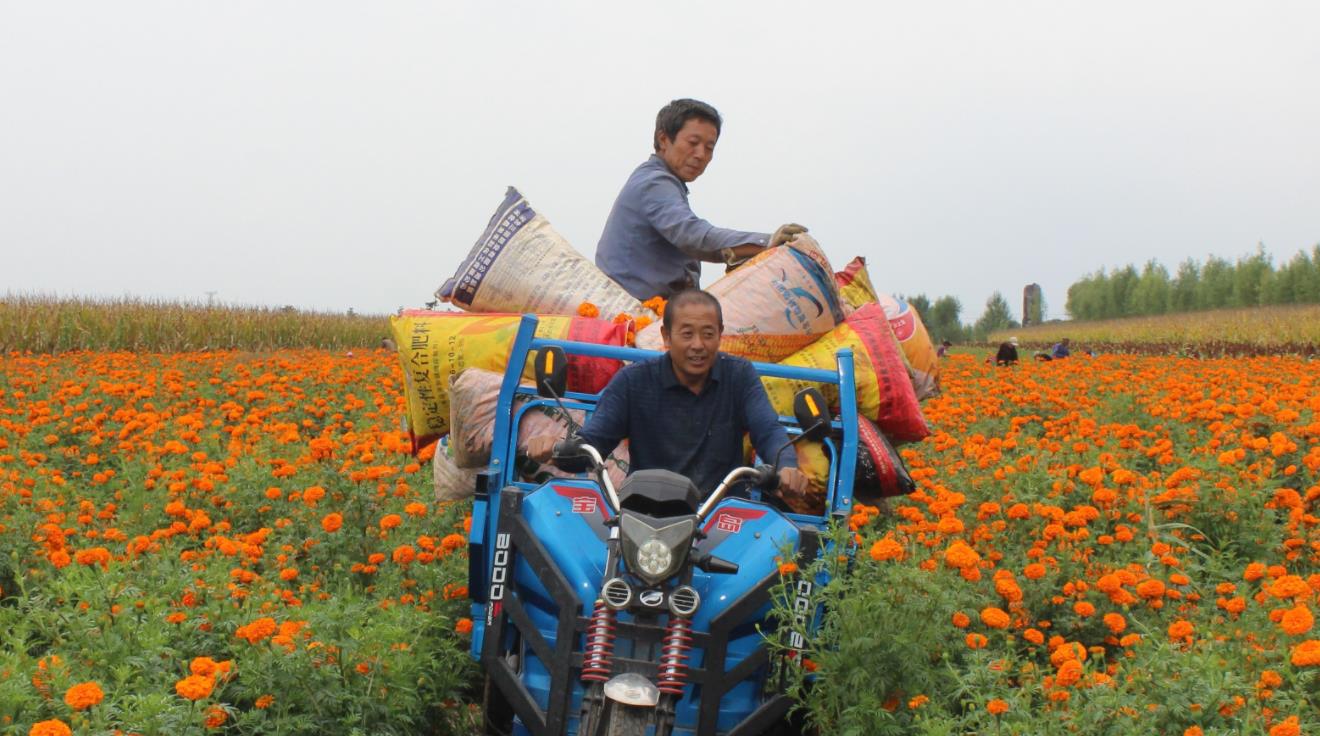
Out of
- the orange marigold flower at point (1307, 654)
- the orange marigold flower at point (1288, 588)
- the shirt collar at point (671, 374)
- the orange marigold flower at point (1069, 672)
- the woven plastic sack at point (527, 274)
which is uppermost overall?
the woven plastic sack at point (527, 274)

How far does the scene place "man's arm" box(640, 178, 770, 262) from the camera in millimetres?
5141

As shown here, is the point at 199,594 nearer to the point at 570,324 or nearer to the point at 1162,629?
the point at 570,324

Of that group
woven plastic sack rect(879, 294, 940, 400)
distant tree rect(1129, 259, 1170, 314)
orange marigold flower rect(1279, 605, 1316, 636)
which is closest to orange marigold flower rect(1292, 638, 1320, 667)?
orange marigold flower rect(1279, 605, 1316, 636)

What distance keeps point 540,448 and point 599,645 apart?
1076 millimetres

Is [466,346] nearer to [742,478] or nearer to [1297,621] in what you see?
[742,478]

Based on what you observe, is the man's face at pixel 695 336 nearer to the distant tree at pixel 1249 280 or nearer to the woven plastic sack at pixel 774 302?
the woven plastic sack at pixel 774 302

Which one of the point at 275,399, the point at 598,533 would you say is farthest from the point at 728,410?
the point at 275,399

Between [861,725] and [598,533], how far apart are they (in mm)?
935

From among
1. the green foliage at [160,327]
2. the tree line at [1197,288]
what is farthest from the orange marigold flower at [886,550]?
the tree line at [1197,288]

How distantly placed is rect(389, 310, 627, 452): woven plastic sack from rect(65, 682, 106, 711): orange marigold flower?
2.10 m

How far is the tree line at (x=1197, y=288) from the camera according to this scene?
49469 mm

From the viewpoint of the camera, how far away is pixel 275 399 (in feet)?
30.8

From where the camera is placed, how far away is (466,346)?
5000 mm

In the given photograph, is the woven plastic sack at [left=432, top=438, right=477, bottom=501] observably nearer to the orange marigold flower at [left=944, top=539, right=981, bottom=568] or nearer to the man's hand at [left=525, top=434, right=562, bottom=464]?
the man's hand at [left=525, top=434, right=562, bottom=464]
